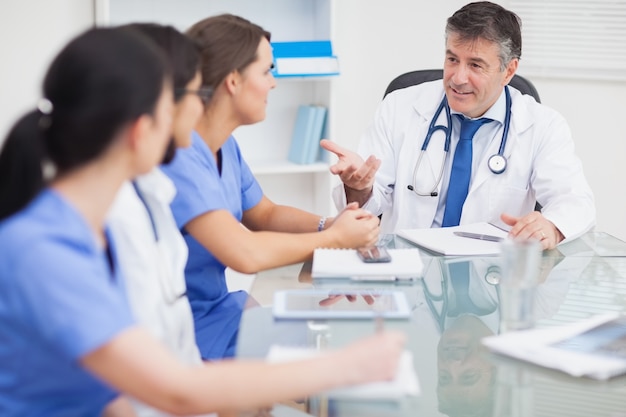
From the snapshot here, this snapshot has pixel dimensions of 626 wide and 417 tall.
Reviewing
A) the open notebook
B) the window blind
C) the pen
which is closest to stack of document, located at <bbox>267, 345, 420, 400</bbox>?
the open notebook

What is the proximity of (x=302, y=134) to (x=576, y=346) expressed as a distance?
230 cm

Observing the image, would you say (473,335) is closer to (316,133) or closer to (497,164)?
(497,164)

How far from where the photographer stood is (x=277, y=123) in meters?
3.70

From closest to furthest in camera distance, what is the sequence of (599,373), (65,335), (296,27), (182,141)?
1. (65,335)
2. (599,373)
3. (182,141)
4. (296,27)

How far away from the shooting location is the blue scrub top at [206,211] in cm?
176

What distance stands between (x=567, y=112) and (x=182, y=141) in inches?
99.0

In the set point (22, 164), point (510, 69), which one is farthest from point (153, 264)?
point (510, 69)

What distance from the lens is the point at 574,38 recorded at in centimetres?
359

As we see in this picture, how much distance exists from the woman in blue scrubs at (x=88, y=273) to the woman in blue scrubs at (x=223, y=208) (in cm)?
59

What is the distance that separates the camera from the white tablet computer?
4.93 ft

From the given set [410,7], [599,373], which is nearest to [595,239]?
[599,373]

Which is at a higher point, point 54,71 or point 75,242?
point 54,71

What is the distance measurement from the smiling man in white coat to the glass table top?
0.44 metres

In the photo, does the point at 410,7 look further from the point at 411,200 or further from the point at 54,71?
the point at 54,71
